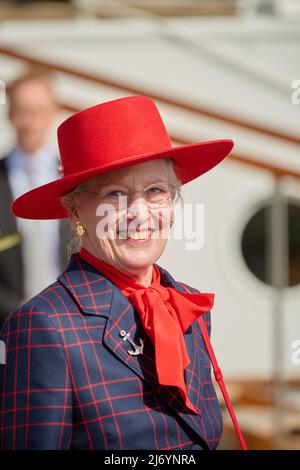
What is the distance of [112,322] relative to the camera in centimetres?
133

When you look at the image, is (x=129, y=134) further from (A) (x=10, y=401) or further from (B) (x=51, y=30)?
(B) (x=51, y=30)

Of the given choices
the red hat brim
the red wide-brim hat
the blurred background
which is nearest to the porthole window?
the blurred background

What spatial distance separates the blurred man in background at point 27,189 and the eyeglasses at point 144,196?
1.52m

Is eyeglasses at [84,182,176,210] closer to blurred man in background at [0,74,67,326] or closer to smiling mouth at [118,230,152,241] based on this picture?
smiling mouth at [118,230,152,241]

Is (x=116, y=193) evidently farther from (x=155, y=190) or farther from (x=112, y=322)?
(x=112, y=322)

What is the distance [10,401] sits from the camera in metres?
1.26

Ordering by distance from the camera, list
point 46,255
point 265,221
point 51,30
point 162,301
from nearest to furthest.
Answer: point 162,301 → point 46,255 → point 51,30 → point 265,221

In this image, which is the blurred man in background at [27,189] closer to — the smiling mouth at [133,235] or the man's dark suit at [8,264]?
the man's dark suit at [8,264]

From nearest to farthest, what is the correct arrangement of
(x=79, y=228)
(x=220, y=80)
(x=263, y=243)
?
(x=79, y=228), (x=220, y=80), (x=263, y=243)

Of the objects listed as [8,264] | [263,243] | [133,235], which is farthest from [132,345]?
[263,243]

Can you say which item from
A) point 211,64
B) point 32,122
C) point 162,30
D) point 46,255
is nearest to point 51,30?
point 162,30

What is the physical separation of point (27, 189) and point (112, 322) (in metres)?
1.68

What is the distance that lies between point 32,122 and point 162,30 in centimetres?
189

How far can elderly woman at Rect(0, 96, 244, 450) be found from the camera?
4.13ft
